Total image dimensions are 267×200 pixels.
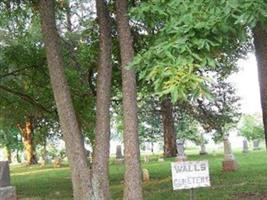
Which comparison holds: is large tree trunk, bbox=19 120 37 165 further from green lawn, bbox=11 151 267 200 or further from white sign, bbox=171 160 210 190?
white sign, bbox=171 160 210 190

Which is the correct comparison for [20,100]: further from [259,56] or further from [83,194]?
[259,56]

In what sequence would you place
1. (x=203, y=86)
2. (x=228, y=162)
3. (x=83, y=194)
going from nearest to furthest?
(x=203, y=86), (x=83, y=194), (x=228, y=162)

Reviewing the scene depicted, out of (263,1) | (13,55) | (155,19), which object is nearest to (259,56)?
(155,19)

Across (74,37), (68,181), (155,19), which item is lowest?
(68,181)

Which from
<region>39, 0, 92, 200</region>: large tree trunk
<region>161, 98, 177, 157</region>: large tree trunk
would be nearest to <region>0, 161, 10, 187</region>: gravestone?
<region>39, 0, 92, 200</region>: large tree trunk

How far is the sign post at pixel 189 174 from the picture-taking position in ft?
33.0

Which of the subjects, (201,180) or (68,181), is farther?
(68,181)

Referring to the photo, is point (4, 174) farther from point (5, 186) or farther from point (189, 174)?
point (189, 174)

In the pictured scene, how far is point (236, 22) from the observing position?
6645mm

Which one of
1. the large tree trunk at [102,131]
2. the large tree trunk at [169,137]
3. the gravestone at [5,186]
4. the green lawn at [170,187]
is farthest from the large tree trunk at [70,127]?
the large tree trunk at [169,137]

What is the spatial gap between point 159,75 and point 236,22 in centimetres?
106

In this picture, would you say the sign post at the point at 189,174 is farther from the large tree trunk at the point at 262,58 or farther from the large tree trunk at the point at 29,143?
the large tree trunk at the point at 29,143

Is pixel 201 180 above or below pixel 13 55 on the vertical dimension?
below

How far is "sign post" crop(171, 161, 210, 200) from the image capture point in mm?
10070
